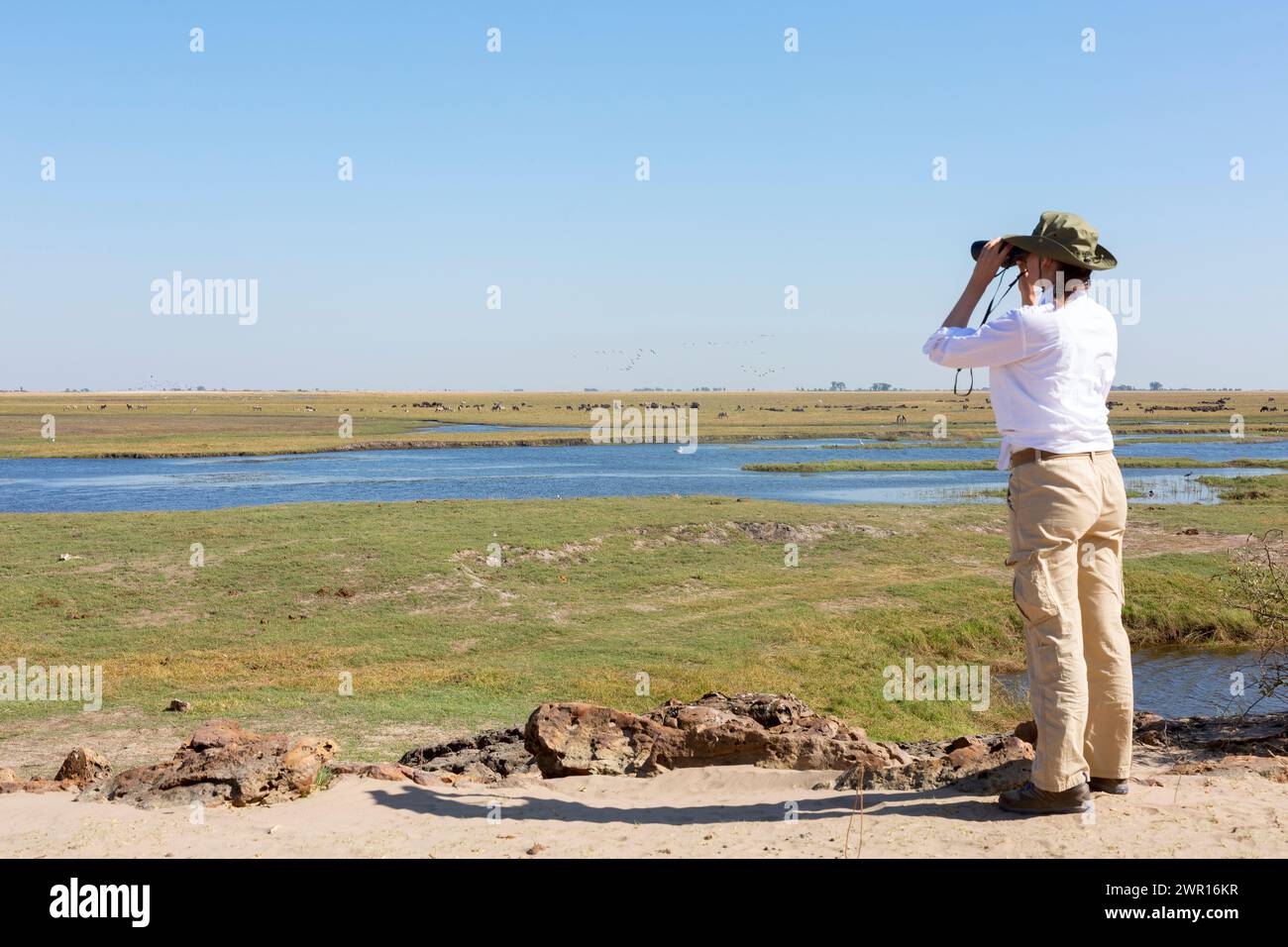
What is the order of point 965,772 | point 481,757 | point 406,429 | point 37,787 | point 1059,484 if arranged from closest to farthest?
1. point 1059,484
2. point 965,772
3. point 37,787
4. point 481,757
5. point 406,429

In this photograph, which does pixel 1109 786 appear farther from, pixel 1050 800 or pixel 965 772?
pixel 965 772

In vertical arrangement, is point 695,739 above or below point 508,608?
above

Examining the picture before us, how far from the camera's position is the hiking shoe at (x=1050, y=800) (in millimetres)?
5855

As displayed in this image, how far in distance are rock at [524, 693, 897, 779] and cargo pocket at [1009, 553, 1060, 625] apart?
8.54 feet

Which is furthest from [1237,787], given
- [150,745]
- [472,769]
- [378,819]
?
[150,745]

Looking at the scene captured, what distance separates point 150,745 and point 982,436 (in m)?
85.2

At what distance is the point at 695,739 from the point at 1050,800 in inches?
127

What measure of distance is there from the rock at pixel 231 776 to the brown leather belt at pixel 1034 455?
5461mm

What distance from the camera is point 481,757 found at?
10289 millimetres

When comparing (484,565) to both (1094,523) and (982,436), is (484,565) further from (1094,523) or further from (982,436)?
(982,436)

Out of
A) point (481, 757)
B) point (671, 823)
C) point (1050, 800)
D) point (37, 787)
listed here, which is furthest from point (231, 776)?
point (1050, 800)

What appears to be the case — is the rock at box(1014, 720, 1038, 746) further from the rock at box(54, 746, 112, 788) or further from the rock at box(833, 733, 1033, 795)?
the rock at box(54, 746, 112, 788)

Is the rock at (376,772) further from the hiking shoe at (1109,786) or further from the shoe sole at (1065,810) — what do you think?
the hiking shoe at (1109,786)

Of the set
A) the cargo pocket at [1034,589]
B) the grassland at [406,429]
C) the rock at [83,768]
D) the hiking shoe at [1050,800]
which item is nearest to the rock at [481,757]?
the rock at [83,768]
